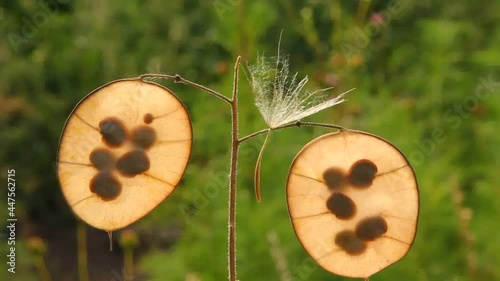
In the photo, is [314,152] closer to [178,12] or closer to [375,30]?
[375,30]

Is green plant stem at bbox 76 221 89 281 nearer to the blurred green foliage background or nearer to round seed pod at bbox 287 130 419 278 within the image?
the blurred green foliage background

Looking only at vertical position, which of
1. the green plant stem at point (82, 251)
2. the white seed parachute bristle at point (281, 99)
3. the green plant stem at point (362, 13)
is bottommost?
the green plant stem at point (82, 251)

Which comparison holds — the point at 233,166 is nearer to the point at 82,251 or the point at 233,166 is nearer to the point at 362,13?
the point at 362,13

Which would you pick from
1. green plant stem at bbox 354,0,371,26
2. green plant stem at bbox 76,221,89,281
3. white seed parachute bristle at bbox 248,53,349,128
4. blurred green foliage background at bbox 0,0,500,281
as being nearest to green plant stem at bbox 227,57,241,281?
white seed parachute bristle at bbox 248,53,349,128

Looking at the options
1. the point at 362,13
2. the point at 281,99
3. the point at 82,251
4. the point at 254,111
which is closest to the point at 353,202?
the point at 281,99

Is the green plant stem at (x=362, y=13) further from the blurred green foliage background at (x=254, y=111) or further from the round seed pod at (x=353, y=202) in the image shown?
the round seed pod at (x=353, y=202)

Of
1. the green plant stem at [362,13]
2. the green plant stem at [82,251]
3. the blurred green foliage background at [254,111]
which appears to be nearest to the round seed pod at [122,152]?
the blurred green foliage background at [254,111]

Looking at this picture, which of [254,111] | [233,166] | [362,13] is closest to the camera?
[233,166]
